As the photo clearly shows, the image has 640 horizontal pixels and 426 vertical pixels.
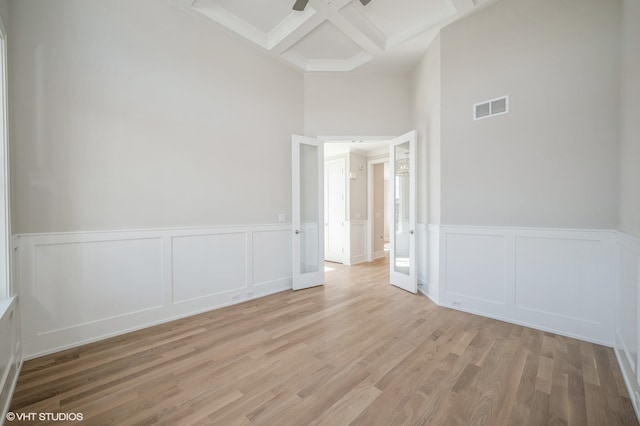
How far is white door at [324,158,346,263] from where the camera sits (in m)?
6.52

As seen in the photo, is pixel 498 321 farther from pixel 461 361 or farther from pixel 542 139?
pixel 542 139

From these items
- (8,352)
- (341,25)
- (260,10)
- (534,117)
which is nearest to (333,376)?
(8,352)

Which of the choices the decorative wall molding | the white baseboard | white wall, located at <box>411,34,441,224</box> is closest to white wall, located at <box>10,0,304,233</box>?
the decorative wall molding

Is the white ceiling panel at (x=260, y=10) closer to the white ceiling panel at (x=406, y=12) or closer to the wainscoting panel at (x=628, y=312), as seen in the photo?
the white ceiling panel at (x=406, y=12)

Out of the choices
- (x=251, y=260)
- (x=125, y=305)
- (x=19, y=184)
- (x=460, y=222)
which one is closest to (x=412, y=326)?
(x=460, y=222)

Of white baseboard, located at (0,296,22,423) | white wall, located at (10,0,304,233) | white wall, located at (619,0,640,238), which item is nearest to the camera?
white baseboard, located at (0,296,22,423)

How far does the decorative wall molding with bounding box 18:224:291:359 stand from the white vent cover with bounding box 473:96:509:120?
312 cm

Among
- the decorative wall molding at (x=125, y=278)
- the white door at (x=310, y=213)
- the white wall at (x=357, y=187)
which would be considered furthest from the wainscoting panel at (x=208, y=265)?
the white wall at (x=357, y=187)

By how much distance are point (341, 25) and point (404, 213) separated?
277 cm

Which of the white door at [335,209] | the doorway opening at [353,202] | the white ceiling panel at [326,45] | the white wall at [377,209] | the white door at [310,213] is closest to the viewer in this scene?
the white ceiling panel at [326,45]

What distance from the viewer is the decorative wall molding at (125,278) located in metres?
2.26

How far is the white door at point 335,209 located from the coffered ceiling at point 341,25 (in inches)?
111

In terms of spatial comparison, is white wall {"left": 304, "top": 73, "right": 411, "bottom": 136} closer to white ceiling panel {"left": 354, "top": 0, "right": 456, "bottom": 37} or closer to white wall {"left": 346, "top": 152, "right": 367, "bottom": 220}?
white ceiling panel {"left": 354, "top": 0, "right": 456, "bottom": 37}

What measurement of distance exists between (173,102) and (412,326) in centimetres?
359
